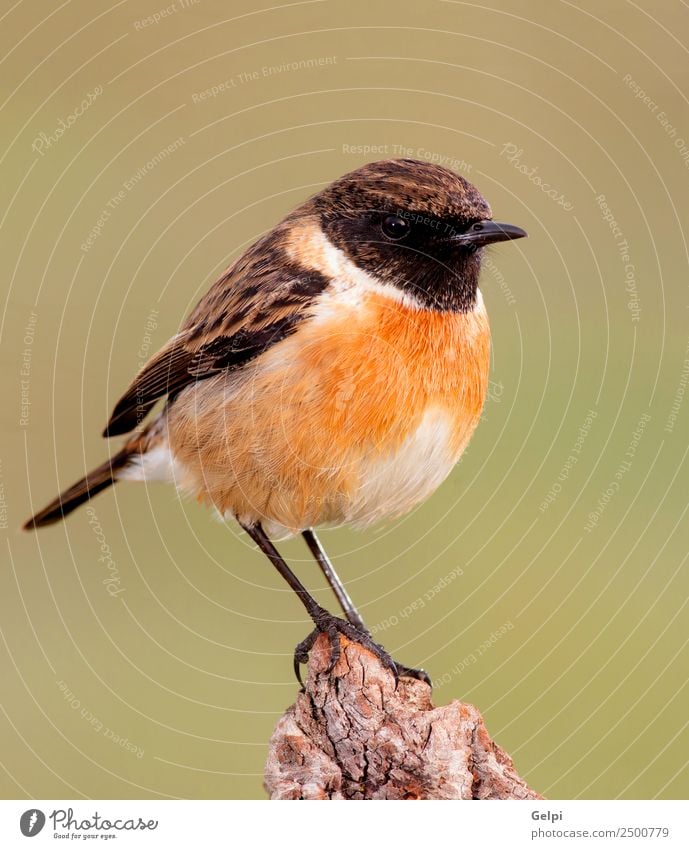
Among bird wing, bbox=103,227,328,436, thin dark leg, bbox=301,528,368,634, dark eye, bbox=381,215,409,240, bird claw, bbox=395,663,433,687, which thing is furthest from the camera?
thin dark leg, bbox=301,528,368,634

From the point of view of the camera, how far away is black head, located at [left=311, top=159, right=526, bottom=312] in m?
4.34

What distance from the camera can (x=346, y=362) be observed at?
439 cm

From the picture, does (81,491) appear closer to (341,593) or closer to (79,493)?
(79,493)

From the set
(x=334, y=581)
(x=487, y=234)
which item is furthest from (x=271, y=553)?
(x=487, y=234)

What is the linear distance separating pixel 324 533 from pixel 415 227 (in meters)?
1.83

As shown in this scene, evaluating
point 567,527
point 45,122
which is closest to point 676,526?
point 567,527

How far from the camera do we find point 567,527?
5.96 meters

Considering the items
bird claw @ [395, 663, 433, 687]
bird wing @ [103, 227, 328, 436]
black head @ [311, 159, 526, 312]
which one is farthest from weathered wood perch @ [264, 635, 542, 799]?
black head @ [311, 159, 526, 312]

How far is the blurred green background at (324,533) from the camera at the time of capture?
208 inches

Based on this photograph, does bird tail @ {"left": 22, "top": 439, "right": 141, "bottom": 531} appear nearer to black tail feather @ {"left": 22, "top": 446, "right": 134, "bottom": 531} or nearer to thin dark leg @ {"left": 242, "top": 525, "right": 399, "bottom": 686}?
black tail feather @ {"left": 22, "top": 446, "right": 134, "bottom": 531}

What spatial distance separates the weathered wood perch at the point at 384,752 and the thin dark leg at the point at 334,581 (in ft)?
2.47

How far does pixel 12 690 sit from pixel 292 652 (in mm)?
1347

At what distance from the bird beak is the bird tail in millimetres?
1938

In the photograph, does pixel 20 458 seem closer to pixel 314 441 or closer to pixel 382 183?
pixel 314 441
